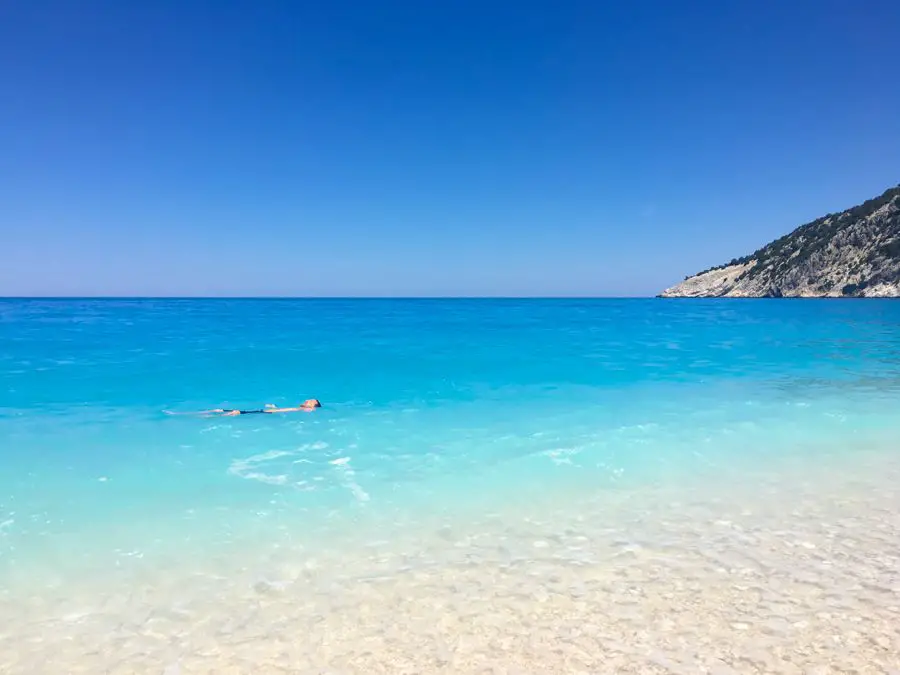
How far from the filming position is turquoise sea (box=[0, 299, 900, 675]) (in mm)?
4910

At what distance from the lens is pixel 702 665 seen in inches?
173

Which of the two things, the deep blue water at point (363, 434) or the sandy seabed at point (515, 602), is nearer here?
the sandy seabed at point (515, 602)

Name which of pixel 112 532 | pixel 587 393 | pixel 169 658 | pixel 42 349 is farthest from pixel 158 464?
pixel 42 349

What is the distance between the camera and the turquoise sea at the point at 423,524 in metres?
4.91

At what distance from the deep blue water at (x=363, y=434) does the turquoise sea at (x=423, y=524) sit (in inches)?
3.0

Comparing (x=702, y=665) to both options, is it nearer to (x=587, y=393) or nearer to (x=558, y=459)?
(x=558, y=459)

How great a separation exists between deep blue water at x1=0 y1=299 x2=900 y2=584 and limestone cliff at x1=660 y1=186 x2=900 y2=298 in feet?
374

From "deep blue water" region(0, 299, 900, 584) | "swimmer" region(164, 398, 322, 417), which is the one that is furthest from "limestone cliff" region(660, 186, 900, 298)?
"swimmer" region(164, 398, 322, 417)

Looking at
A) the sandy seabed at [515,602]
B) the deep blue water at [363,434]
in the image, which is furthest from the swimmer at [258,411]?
the sandy seabed at [515,602]

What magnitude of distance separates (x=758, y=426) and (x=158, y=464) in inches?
517

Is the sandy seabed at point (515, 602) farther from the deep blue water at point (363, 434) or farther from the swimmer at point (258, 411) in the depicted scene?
the swimmer at point (258, 411)

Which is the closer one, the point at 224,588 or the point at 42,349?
the point at 224,588

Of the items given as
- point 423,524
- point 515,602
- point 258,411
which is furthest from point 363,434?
point 515,602

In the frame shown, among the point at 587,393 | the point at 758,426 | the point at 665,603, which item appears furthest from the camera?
the point at 587,393
